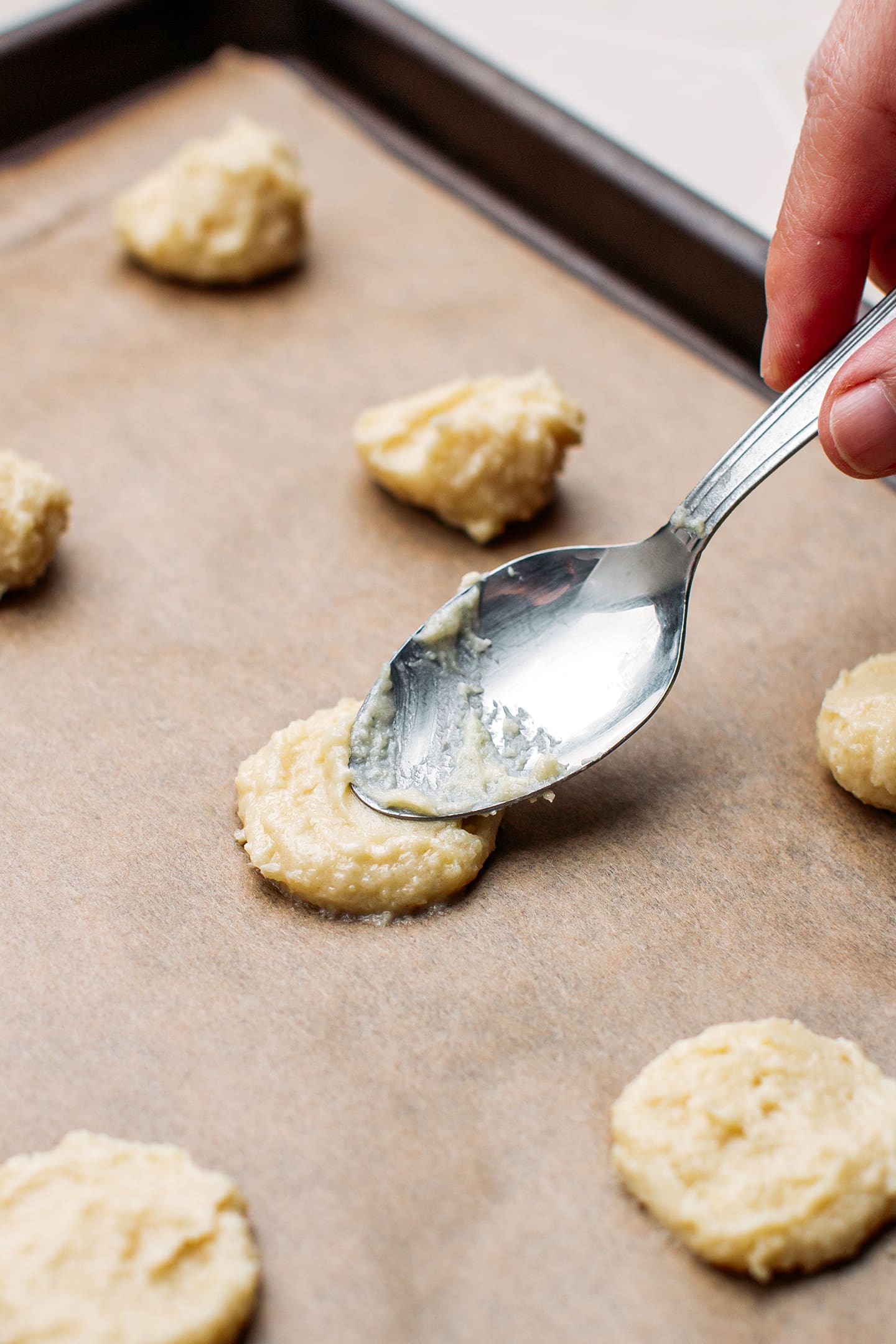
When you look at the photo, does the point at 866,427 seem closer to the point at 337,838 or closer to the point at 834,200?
the point at 834,200

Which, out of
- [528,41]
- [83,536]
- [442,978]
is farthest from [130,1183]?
[528,41]

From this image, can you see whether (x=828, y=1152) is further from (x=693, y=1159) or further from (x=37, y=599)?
(x=37, y=599)

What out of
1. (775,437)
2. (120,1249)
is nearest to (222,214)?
(775,437)

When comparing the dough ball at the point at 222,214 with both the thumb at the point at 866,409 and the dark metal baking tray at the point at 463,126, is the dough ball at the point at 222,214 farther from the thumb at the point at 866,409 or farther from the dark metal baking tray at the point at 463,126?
the thumb at the point at 866,409

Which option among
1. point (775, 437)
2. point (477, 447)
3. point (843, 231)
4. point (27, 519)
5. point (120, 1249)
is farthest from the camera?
point (477, 447)

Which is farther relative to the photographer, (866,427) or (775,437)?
(775,437)

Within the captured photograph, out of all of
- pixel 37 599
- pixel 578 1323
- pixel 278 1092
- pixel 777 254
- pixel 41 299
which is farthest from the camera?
pixel 41 299

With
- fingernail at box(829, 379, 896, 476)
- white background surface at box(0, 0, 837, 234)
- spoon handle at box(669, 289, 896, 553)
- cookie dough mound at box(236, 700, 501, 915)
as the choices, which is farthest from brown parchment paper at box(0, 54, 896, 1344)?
white background surface at box(0, 0, 837, 234)
